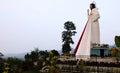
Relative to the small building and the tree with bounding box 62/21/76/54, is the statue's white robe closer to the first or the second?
the small building

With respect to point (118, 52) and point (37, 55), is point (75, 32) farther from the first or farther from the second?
point (118, 52)

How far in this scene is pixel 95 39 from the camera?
37.3m

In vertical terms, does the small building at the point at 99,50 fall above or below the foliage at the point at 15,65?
above

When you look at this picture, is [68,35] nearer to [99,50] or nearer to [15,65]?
[99,50]

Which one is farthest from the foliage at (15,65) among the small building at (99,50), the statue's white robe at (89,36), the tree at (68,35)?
the tree at (68,35)

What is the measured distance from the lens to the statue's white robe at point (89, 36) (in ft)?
118

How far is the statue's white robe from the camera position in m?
36.0

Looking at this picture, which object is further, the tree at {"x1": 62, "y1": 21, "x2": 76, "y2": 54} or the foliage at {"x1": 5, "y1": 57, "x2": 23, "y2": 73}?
the tree at {"x1": 62, "y1": 21, "x2": 76, "y2": 54}

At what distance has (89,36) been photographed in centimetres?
3644

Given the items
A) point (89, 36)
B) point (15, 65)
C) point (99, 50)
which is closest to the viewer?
point (15, 65)

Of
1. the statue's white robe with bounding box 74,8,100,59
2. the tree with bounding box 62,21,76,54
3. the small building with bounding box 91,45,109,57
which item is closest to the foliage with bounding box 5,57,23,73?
the statue's white robe with bounding box 74,8,100,59

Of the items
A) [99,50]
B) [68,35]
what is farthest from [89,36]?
[68,35]

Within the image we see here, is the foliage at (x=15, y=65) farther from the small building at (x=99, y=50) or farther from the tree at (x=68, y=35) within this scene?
the tree at (x=68, y=35)

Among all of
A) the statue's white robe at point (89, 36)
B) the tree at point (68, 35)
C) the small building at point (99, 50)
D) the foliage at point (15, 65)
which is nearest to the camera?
the foliage at point (15, 65)
